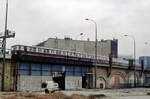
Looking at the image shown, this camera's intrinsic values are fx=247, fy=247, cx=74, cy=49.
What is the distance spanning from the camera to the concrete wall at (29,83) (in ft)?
146

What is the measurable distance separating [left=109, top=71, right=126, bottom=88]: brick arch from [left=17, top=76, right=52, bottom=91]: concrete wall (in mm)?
25091

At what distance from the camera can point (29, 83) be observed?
1817 inches

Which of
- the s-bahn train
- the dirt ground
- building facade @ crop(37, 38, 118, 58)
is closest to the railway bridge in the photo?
the s-bahn train

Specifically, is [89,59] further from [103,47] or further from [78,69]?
[103,47]

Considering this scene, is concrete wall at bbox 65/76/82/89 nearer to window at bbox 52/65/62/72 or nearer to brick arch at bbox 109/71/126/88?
window at bbox 52/65/62/72

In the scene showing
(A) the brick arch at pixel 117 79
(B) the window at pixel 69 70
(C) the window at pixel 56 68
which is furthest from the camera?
(A) the brick arch at pixel 117 79

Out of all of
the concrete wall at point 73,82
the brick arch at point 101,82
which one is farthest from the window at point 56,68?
the brick arch at point 101,82

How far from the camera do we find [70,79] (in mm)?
53562

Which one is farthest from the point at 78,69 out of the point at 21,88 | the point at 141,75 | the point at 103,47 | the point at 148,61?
the point at 148,61

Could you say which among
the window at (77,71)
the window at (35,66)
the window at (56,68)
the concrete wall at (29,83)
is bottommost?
the concrete wall at (29,83)

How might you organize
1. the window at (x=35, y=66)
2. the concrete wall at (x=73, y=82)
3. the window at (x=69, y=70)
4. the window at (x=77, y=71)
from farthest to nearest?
the window at (x=77, y=71)
the window at (x=69, y=70)
the concrete wall at (x=73, y=82)
the window at (x=35, y=66)

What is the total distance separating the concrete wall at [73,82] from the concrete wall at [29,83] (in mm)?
5653

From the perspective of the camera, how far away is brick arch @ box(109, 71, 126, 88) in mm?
68344

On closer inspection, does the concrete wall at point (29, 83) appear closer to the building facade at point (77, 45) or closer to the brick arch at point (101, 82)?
the brick arch at point (101, 82)
